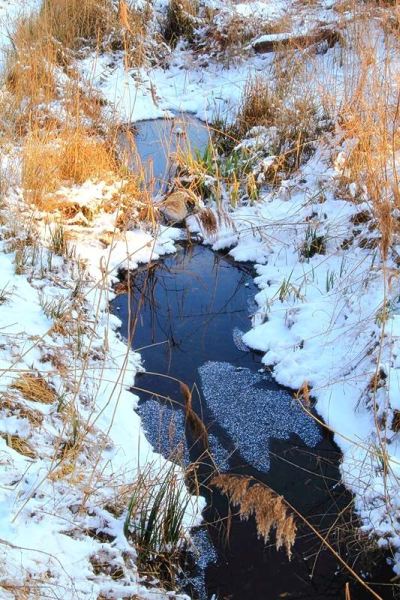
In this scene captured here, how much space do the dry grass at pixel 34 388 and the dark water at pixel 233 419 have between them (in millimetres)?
526

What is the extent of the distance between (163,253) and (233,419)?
1.92m

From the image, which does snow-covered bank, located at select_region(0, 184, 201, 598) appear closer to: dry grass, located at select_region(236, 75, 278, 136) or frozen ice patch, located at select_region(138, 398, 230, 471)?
frozen ice patch, located at select_region(138, 398, 230, 471)

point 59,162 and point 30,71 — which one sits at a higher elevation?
point 30,71

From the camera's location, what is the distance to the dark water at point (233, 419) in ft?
8.55

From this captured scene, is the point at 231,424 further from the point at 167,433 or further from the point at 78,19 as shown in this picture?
the point at 78,19

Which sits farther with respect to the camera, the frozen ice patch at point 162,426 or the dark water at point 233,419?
the frozen ice patch at point 162,426

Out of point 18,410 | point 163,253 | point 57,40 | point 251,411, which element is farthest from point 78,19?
point 18,410

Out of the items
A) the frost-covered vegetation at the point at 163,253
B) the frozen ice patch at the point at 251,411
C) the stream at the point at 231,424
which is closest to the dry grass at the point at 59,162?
the frost-covered vegetation at the point at 163,253

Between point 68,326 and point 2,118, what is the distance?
8.53ft

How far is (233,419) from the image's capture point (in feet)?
11.3

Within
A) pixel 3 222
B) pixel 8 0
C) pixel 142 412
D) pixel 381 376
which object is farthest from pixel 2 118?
pixel 8 0

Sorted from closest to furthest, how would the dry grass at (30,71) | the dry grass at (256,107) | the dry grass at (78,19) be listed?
the dry grass at (30,71) → the dry grass at (256,107) → the dry grass at (78,19)

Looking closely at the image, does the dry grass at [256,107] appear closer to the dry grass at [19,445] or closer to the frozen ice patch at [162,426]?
the frozen ice patch at [162,426]

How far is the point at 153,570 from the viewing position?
2.52 meters
